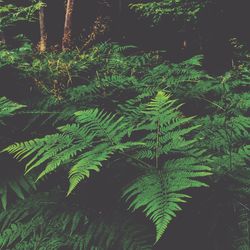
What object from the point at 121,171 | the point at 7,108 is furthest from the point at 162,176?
the point at 7,108

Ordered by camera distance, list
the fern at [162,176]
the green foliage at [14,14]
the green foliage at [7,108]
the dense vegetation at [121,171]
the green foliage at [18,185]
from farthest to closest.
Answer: the green foliage at [14,14]
the green foliage at [7,108]
the green foliage at [18,185]
the dense vegetation at [121,171]
the fern at [162,176]

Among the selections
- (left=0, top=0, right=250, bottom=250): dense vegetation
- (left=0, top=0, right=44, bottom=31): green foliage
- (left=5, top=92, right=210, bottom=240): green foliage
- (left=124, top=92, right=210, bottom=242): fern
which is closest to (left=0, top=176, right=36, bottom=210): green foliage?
(left=0, top=0, right=250, bottom=250): dense vegetation

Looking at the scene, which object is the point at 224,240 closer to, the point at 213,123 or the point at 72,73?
the point at 213,123

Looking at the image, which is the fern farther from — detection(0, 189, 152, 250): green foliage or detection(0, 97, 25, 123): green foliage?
detection(0, 97, 25, 123): green foliage

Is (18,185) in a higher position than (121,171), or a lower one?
lower

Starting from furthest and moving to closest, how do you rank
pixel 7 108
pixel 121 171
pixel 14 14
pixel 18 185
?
pixel 14 14 < pixel 7 108 < pixel 18 185 < pixel 121 171

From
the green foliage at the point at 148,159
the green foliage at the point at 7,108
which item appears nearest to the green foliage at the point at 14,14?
the green foliage at the point at 7,108

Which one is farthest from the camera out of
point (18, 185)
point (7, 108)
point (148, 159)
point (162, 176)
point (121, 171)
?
point (7, 108)

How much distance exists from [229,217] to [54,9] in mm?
10314

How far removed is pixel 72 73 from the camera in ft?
11.8

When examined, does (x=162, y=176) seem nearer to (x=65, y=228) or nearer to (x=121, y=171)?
(x=121, y=171)

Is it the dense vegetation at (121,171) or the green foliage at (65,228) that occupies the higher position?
the dense vegetation at (121,171)

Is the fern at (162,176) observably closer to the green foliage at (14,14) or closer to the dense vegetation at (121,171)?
the dense vegetation at (121,171)

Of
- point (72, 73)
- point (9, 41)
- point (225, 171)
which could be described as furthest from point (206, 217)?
point (9, 41)
